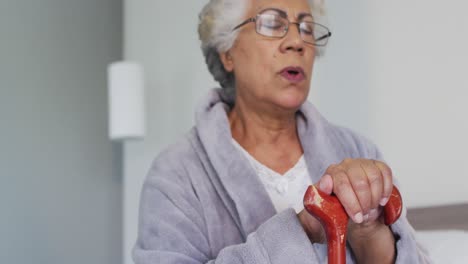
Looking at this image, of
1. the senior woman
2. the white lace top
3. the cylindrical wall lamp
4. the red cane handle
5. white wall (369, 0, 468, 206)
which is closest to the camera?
the red cane handle

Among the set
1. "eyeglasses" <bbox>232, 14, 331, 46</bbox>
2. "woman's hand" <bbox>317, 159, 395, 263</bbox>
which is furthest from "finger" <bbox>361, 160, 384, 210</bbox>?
"eyeglasses" <bbox>232, 14, 331, 46</bbox>

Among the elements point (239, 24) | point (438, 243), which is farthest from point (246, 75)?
point (438, 243)

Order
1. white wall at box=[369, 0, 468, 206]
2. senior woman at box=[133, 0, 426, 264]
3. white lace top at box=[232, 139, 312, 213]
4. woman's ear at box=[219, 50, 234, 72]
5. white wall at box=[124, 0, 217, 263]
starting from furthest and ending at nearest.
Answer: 1. white wall at box=[124, 0, 217, 263]
2. white wall at box=[369, 0, 468, 206]
3. woman's ear at box=[219, 50, 234, 72]
4. white lace top at box=[232, 139, 312, 213]
5. senior woman at box=[133, 0, 426, 264]

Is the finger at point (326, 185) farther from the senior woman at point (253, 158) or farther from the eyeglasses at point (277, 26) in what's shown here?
the eyeglasses at point (277, 26)

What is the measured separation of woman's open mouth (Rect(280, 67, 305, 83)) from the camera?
3.56 feet

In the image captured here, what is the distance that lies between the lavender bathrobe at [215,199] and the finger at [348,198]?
0.13 meters

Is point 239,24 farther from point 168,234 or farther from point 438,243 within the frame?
point 438,243

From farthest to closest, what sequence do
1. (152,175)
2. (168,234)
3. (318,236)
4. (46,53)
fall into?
(46,53) → (152,175) → (168,234) → (318,236)

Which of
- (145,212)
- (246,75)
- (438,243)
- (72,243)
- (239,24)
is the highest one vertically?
(239,24)

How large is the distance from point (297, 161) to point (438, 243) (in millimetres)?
366

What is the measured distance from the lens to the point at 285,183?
3.58 feet

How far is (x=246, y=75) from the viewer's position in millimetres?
1149

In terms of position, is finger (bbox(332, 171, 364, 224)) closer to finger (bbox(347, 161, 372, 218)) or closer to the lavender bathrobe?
finger (bbox(347, 161, 372, 218))

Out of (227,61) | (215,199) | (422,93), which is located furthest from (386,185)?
(422,93)
